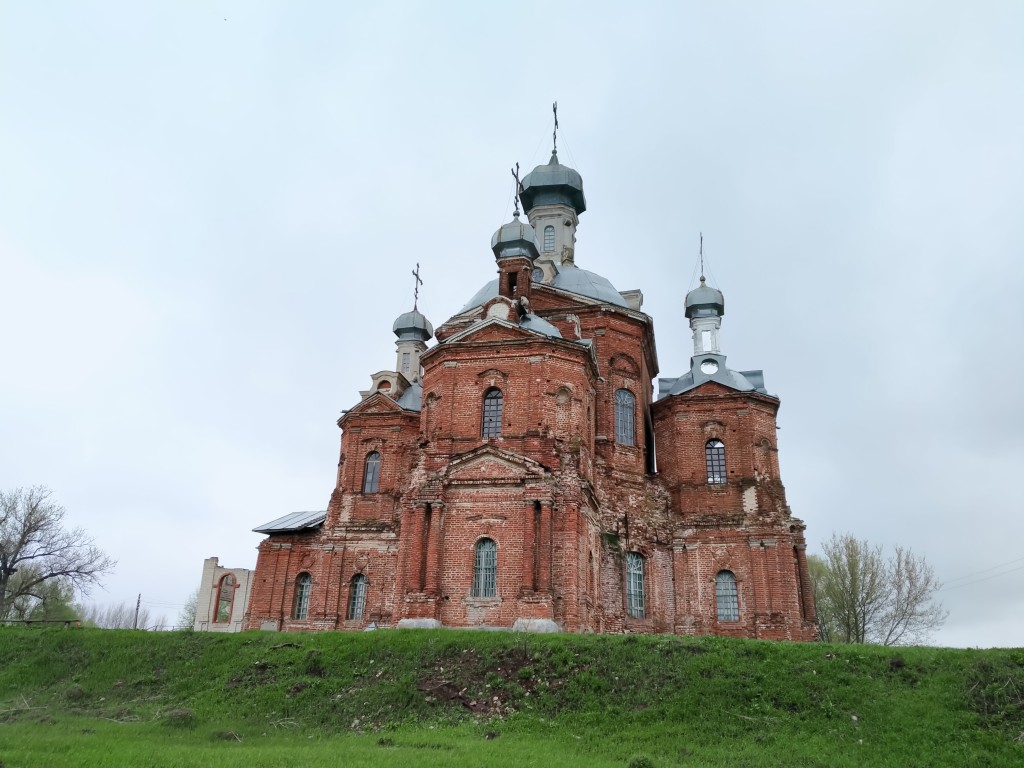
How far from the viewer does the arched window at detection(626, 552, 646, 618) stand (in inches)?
1021

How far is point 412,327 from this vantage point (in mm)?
36562

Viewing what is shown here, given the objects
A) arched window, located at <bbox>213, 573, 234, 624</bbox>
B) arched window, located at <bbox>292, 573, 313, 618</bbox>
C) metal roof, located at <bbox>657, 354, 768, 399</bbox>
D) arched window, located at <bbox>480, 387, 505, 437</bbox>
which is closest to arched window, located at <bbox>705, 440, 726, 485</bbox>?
metal roof, located at <bbox>657, 354, 768, 399</bbox>

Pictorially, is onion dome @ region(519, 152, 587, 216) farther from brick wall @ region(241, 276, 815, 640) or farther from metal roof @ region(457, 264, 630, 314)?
brick wall @ region(241, 276, 815, 640)

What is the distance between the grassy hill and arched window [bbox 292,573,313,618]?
8870 millimetres

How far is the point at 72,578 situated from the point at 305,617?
15046 millimetres

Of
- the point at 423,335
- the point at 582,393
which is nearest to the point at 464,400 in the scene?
the point at 582,393

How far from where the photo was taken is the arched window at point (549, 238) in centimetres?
3522

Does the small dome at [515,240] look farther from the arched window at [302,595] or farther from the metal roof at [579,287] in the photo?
the arched window at [302,595]

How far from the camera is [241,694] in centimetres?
1734

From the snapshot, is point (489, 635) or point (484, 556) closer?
point (489, 635)

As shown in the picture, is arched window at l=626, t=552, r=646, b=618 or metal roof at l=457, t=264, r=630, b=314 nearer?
arched window at l=626, t=552, r=646, b=618

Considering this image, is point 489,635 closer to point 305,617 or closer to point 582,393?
point 582,393

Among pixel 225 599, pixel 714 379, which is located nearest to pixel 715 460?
pixel 714 379

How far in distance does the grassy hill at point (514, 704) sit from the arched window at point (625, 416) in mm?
10819
